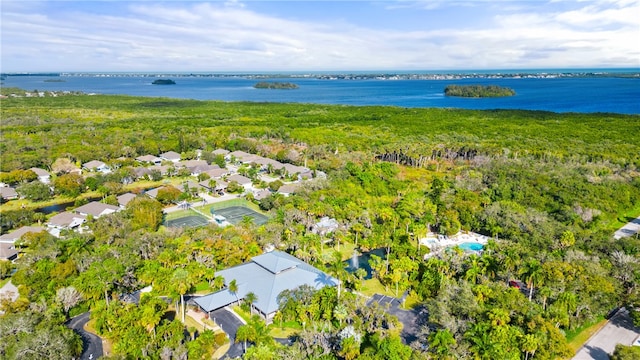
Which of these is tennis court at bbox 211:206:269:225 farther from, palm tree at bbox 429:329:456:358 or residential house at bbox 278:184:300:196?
palm tree at bbox 429:329:456:358

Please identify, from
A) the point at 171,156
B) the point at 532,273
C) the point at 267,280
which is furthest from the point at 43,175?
the point at 532,273

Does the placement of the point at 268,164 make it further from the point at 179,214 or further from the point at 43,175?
the point at 43,175

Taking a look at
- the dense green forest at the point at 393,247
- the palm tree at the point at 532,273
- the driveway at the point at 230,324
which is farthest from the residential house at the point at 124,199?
the palm tree at the point at 532,273

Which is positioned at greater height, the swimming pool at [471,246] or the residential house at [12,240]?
the residential house at [12,240]

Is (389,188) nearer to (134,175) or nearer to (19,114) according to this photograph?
(134,175)

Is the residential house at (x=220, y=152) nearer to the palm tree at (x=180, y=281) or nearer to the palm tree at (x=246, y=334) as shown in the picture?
the palm tree at (x=180, y=281)

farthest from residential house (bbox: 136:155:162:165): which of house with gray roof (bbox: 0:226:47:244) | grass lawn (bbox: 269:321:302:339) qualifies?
grass lawn (bbox: 269:321:302:339)

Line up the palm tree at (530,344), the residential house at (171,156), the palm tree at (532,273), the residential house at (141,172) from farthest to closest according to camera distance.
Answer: the residential house at (171,156), the residential house at (141,172), the palm tree at (532,273), the palm tree at (530,344)
